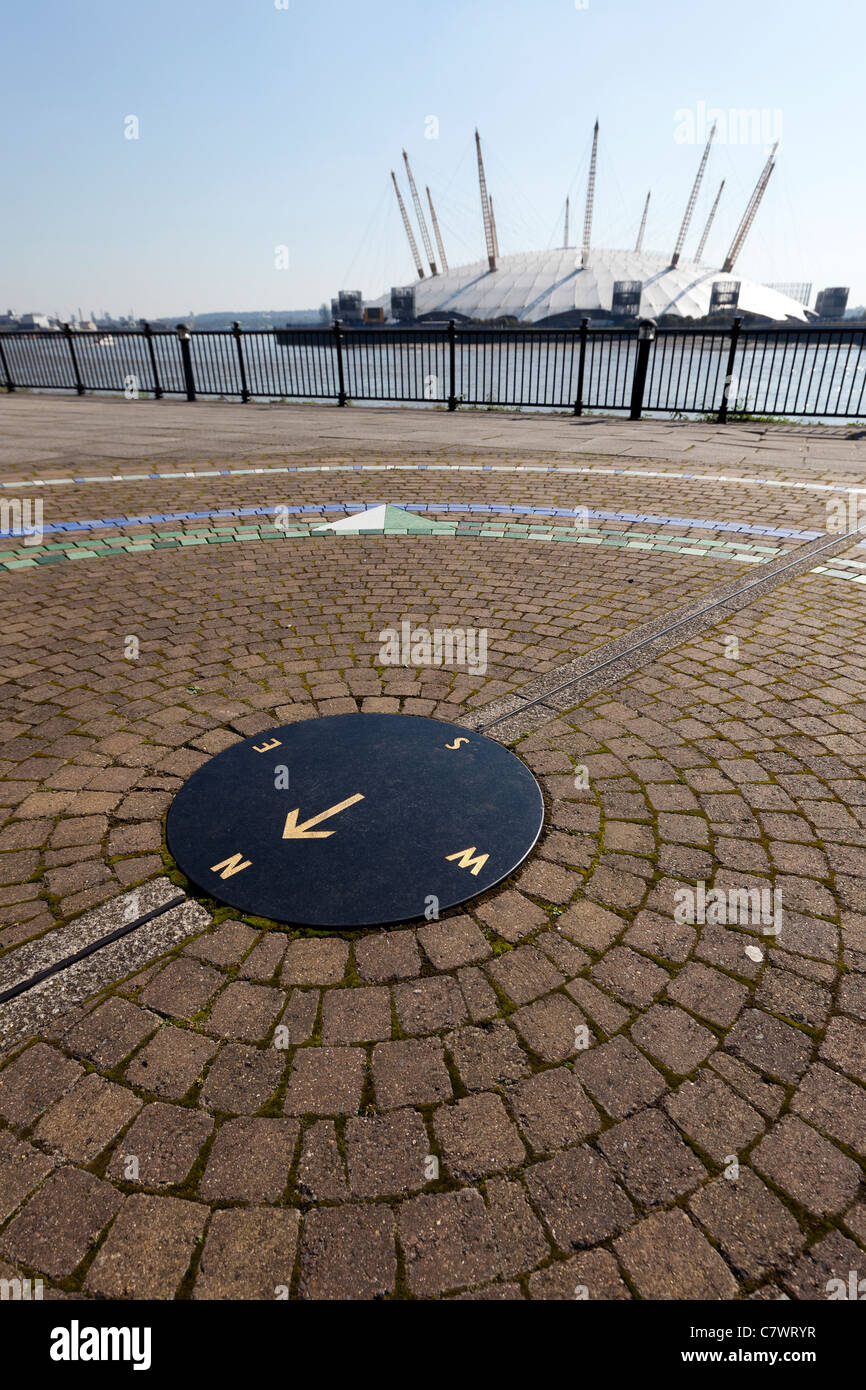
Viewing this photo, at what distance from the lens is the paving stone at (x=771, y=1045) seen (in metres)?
2.18

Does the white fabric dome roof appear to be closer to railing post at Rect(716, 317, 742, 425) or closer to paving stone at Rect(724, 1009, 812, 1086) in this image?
railing post at Rect(716, 317, 742, 425)

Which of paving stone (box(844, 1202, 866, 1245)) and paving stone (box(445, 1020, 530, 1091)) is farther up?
paving stone (box(445, 1020, 530, 1091))

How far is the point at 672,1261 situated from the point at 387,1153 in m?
0.69

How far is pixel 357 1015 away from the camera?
232cm

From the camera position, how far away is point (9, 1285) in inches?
66.0

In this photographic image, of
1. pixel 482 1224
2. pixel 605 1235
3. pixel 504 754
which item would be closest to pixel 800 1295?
pixel 605 1235

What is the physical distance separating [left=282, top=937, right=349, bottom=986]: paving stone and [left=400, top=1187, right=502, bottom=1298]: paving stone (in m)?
0.74

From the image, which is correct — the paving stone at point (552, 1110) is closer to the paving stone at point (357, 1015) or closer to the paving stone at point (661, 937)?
the paving stone at point (357, 1015)

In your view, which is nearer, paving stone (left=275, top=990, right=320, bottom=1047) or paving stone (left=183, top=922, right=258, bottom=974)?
paving stone (left=275, top=990, right=320, bottom=1047)

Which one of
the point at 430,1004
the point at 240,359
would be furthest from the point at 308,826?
the point at 240,359

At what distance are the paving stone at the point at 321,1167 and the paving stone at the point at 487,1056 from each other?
1.27 ft

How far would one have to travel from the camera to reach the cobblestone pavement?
69.6 inches

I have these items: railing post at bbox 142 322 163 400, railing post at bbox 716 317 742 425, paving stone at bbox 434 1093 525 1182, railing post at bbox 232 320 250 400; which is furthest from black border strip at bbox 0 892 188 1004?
railing post at bbox 142 322 163 400
